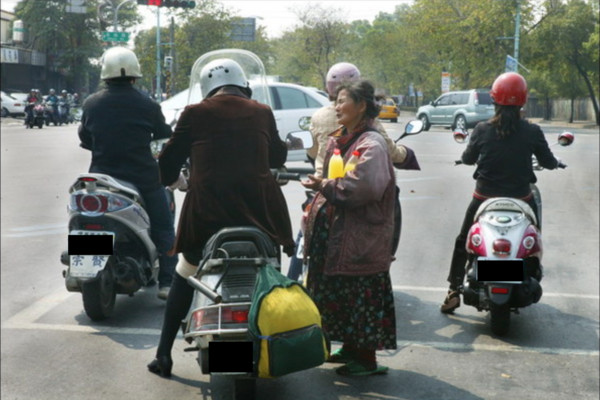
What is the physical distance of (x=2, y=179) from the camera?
15109mm

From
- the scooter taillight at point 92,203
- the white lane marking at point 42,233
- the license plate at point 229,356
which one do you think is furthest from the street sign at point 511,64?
the white lane marking at point 42,233

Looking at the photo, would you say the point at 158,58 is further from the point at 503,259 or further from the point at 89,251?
the point at 503,259

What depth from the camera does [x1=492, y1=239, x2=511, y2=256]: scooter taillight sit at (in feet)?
18.2

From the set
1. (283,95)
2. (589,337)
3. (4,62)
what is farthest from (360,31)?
(4,62)

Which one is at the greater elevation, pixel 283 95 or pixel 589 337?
pixel 283 95

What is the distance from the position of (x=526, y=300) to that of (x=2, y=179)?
37.9ft

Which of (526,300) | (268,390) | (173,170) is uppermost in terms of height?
(173,170)

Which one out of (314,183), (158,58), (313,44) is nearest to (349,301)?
(314,183)

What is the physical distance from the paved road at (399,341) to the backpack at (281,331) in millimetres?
1129

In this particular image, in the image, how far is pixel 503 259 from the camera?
556cm

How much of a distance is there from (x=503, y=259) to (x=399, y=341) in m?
0.85

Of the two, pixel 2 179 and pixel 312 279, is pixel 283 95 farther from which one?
pixel 312 279

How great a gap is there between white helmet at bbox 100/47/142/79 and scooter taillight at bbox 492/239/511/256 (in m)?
2.39

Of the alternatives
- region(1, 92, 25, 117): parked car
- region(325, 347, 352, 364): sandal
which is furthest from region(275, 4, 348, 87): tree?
region(1, 92, 25, 117): parked car
